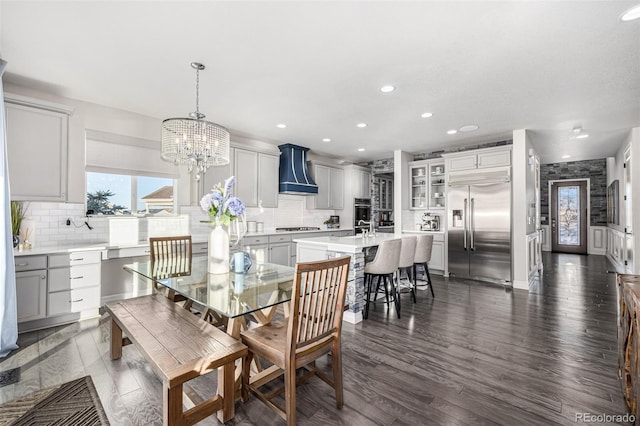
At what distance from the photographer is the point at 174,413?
149 cm

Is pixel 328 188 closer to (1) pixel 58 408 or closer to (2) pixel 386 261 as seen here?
(2) pixel 386 261

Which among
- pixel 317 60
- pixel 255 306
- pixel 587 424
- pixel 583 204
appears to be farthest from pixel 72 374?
pixel 583 204

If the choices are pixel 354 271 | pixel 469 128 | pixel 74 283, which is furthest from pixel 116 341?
pixel 469 128

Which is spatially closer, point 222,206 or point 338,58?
point 222,206

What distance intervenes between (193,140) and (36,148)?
2.04 meters

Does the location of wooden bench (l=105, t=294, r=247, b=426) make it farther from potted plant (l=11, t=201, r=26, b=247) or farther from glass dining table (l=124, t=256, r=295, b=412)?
potted plant (l=11, t=201, r=26, b=247)

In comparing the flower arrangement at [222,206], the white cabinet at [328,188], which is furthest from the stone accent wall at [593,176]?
the flower arrangement at [222,206]

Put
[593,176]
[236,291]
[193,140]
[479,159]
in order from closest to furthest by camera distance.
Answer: [236,291], [193,140], [479,159], [593,176]

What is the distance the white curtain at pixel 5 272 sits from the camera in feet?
8.36

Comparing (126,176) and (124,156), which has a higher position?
(124,156)

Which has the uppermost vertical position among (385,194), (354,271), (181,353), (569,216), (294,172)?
(294,172)

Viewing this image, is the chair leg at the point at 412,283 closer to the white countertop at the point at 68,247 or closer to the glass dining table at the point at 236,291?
the glass dining table at the point at 236,291

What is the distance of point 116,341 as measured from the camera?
2.44 metres

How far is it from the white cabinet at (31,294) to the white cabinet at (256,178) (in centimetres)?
275
